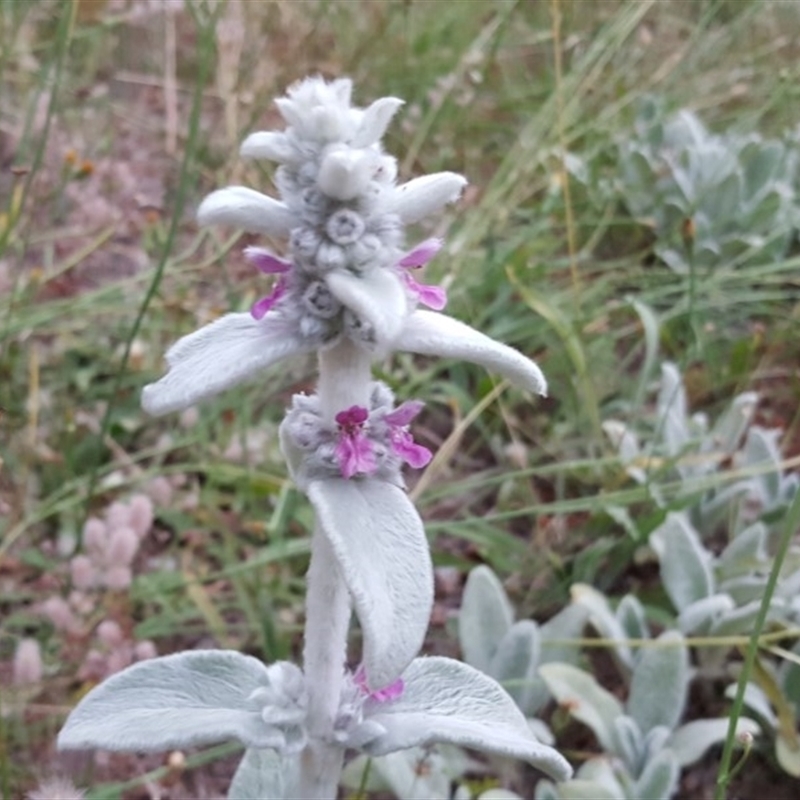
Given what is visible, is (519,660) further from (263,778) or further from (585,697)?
(263,778)

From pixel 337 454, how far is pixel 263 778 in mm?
414

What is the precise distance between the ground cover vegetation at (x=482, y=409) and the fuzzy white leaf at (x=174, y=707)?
0.34 metres

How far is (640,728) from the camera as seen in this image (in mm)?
1408

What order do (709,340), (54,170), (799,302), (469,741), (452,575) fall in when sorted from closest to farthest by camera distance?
(469,741) → (452,575) → (709,340) → (799,302) → (54,170)

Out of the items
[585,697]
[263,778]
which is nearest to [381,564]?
[263,778]

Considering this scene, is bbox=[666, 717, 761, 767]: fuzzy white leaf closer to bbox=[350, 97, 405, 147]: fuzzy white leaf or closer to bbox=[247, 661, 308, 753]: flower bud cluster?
bbox=[247, 661, 308, 753]: flower bud cluster

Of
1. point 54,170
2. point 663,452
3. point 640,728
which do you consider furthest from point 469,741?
point 54,170

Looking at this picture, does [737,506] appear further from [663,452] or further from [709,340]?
[709,340]

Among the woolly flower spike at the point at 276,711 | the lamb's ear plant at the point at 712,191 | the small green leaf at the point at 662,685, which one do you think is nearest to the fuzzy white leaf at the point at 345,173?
the woolly flower spike at the point at 276,711

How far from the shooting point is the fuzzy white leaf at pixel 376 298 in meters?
0.70

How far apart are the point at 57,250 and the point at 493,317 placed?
0.93m

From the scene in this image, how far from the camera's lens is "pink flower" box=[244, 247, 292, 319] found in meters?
0.81

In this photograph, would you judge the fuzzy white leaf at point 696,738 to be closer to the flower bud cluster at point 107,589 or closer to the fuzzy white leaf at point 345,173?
the flower bud cluster at point 107,589

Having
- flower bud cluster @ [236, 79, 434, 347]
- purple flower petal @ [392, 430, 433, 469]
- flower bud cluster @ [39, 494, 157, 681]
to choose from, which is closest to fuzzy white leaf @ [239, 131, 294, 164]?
flower bud cluster @ [236, 79, 434, 347]
